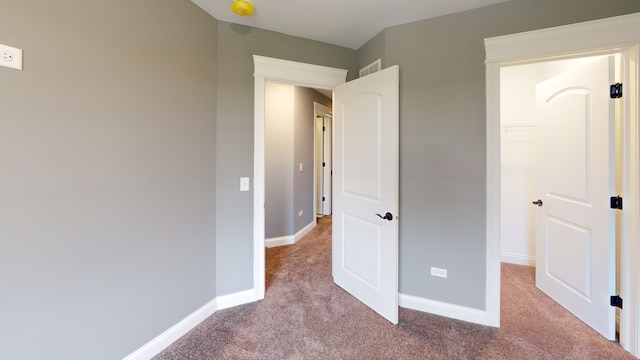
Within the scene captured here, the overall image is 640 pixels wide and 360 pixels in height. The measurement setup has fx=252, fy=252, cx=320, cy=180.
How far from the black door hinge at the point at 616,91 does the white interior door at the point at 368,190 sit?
57.2 inches

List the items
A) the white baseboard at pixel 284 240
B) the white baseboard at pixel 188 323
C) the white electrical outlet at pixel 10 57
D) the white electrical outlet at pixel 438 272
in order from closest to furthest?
the white electrical outlet at pixel 10 57
the white baseboard at pixel 188 323
the white electrical outlet at pixel 438 272
the white baseboard at pixel 284 240

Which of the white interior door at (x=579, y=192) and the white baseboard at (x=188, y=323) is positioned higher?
the white interior door at (x=579, y=192)

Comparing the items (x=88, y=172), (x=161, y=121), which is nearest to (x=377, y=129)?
(x=161, y=121)

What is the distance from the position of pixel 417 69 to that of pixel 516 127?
174 cm

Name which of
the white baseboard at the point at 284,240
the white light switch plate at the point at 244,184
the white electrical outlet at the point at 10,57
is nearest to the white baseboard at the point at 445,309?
the white light switch plate at the point at 244,184

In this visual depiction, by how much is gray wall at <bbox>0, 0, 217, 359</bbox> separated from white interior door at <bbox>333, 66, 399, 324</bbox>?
4.10 ft

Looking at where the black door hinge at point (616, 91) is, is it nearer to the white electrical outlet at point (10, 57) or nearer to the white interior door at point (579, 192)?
the white interior door at point (579, 192)

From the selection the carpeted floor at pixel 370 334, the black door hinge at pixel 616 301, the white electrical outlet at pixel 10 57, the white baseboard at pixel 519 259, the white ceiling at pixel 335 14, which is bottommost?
the carpeted floor at pixel 370 334

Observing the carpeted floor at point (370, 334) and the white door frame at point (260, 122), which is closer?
the carpeted floor at point (370, 334)

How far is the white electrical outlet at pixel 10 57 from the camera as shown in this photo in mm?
1028

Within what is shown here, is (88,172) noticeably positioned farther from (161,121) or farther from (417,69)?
(417,69)

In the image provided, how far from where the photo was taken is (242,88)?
2189 millimetres

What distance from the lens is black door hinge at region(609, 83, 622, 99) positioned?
5.66 ft

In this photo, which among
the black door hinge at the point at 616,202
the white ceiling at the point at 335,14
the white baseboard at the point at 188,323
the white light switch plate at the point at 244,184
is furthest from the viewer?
the white light switch plate at the point at 244,184
